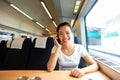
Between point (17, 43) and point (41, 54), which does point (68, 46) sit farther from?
point (17, 43)

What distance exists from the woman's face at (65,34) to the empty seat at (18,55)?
54 cm

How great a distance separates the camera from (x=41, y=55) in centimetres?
176

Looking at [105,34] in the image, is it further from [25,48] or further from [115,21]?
[25,48]

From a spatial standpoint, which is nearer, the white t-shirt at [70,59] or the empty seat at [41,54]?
the white t-shirt at [70,59]

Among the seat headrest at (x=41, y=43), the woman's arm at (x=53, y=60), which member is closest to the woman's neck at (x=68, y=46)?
the woman's arm at (x=53, y=60)

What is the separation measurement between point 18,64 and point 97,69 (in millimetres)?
1114

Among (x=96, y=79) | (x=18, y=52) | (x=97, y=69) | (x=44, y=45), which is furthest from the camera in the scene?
(x=18, y=52)

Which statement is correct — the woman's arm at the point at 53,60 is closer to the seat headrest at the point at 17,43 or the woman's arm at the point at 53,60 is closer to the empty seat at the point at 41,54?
the empty seat at the point at 41,54

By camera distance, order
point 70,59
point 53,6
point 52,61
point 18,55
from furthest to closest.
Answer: point 53,6 < point 18,55 < point 70,59 < point 52,61

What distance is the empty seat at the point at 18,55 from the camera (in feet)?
6.04

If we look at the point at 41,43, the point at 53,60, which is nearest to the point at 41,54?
the point at 41,43

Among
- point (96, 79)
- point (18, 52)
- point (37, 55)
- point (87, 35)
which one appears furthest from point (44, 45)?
point (87, 35)

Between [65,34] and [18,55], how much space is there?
802 mm

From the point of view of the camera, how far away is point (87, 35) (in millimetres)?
3648
